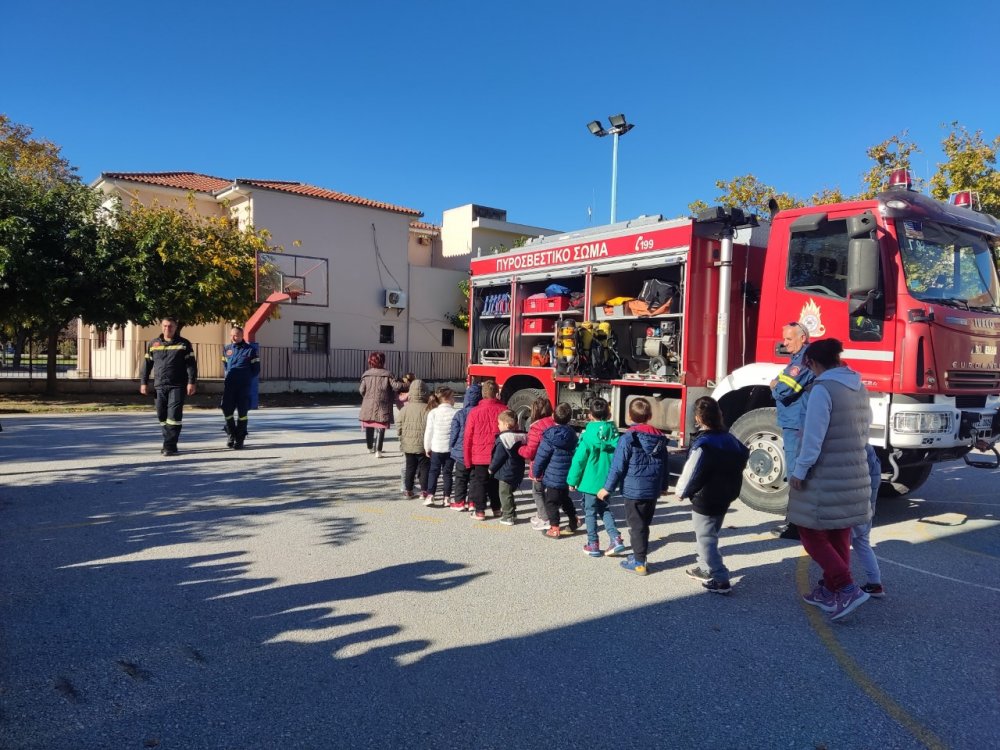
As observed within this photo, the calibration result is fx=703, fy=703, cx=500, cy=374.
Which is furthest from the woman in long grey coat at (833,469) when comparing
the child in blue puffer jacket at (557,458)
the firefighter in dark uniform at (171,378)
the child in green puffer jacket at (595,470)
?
the firefighter in dark uniform at (171,378)

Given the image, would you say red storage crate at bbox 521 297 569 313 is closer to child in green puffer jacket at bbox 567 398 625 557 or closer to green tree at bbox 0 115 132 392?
child in green puffer jacket at bbox 567 398 625 557

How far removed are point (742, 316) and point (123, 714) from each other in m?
6.79

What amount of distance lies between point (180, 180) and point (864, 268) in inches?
1033

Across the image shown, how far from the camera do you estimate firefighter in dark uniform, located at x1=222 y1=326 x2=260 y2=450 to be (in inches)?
411

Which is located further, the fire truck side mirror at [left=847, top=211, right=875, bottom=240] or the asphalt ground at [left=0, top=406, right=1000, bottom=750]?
the fire truck side mirror at [left=847, top=211, right=875, bottom=240]

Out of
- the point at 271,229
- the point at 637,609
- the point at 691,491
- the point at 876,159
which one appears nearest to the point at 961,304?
the point at 691,491

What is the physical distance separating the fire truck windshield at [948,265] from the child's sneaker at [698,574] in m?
3.23

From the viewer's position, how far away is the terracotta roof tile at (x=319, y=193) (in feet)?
81.2

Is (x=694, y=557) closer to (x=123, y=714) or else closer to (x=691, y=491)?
(x=691, y=491)

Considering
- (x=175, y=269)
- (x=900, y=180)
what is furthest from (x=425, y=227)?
(x=900, y=180)

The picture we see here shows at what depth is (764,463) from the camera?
6848 millimetres

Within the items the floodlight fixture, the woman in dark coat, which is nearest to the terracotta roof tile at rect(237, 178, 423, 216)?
the floodlight fixture

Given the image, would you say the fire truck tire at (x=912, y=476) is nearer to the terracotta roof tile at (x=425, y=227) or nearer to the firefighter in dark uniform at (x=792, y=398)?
the firefighter in dark uniform at (x=792, y=398)

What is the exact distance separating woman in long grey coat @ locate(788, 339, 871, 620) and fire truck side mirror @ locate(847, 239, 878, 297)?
2001 millimetres
